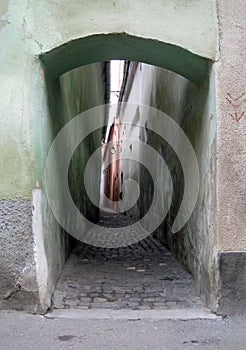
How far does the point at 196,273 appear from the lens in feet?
13.4

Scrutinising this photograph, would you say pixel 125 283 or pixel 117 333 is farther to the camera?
pixel 125 283

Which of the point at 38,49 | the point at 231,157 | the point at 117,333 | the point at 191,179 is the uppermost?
the point at 38,49

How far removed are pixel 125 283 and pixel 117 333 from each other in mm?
1282

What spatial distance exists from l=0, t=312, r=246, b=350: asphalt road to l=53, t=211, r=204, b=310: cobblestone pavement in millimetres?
366

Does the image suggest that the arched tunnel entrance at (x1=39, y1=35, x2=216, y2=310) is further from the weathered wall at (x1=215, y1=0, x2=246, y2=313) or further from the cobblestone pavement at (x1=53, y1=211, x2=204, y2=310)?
the weathered wall at (x1=215, y1=0, x2=246, y2=313)

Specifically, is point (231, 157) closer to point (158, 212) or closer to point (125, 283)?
point (125, 283)

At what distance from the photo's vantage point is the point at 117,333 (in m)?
3.07

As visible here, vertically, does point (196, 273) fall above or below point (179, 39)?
below

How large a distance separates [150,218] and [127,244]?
63.1 inches

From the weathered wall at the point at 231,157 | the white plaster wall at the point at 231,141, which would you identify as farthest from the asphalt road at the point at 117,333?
the white plaster wall at the point at 231,141

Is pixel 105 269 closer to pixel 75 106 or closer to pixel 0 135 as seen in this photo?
pixel 0 135

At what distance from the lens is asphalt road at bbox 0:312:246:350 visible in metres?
2.85

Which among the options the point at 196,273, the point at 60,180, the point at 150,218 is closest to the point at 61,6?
the point at 60,180

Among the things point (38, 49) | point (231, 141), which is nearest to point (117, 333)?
point (231, 141)
